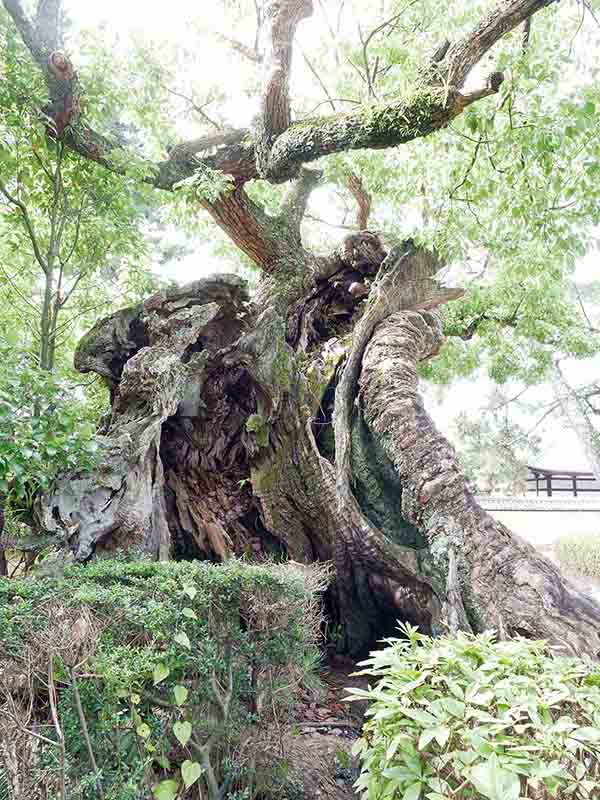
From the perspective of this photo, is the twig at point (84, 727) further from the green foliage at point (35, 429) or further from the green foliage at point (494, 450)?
the green foliage at point (494, 450)

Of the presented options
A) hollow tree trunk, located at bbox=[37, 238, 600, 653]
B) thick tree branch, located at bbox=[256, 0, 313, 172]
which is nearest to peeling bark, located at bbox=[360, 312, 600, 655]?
hollow tree trunk, located at bbox=[37, 238, 600, 653]

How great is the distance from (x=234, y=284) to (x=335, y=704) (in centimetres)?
330

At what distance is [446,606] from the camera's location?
345cm

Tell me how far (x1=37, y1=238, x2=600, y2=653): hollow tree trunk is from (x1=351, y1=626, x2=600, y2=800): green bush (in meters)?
1.86

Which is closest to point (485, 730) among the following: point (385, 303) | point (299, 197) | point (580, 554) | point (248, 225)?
point (385, 303)

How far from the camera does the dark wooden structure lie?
15281 mm

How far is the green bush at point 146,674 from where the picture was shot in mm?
1683

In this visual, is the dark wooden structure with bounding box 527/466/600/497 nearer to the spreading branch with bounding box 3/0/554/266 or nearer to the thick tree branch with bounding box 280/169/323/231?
the thick tree branch with bounding box 280/169/323/231

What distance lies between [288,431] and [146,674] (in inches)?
107

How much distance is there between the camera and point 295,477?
4.31 m

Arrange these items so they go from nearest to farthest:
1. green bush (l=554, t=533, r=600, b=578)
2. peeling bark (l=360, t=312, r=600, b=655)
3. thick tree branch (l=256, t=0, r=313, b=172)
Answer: peeling bark (l=360, t=312, r=600, b=655) < thick tree branch (l=256, t=0, r=313, b=172) < green bush (l=554, t=533, r=600, b=578)

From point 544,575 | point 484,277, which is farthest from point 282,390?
point 484,277

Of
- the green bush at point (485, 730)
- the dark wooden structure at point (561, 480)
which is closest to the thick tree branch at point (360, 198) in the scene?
the green bush at point (485, 730)

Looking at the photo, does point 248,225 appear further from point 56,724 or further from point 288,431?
point 56,724
